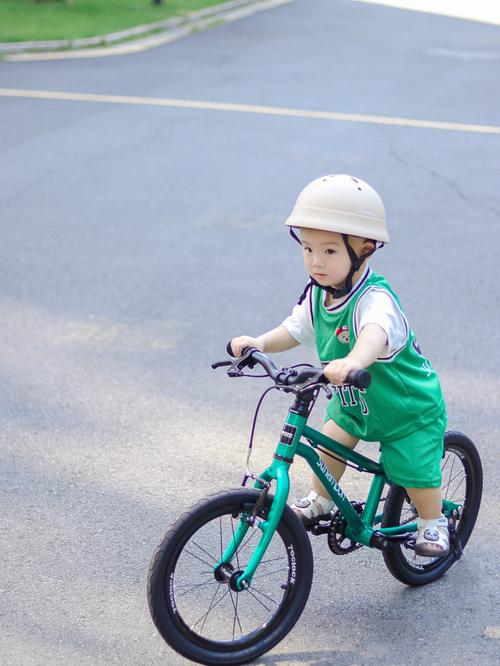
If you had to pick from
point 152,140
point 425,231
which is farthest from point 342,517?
point 152,140

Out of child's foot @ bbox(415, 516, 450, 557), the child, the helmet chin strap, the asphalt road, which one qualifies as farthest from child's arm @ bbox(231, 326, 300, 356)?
the asphalt road

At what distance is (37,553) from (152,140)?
285 inches

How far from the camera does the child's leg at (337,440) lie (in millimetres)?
3480

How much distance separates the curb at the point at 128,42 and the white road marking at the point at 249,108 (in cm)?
291

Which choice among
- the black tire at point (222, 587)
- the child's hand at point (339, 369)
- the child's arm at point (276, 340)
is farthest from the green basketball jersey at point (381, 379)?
the black tire at point (222, 587)

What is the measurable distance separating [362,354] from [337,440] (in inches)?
26.0

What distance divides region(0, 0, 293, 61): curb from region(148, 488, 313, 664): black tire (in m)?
12.9

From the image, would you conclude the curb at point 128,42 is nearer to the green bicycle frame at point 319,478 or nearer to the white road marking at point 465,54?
the white road marking at point 465,54

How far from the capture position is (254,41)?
18.4 metres

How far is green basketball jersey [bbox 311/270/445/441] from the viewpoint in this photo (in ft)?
10.4

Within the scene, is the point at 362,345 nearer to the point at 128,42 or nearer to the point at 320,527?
the point at 320,527

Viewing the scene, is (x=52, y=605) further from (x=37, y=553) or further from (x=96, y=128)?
(x=96, y=128)

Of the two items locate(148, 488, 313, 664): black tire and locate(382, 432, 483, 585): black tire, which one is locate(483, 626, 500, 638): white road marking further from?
locate(148, 488, 313, 664): black tire

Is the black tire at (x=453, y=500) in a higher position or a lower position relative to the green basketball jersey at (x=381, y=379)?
lower
